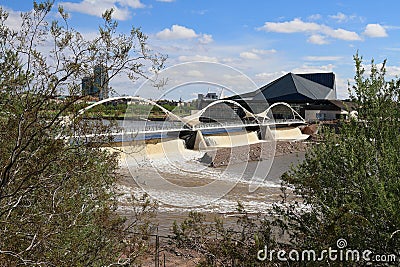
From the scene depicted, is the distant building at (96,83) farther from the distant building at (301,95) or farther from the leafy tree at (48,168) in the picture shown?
the distant building at (301,95)

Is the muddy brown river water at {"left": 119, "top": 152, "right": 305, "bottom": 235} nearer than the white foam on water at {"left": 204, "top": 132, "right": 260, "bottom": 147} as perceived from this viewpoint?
Yes

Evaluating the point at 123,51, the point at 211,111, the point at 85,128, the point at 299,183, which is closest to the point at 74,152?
the point at 85,128

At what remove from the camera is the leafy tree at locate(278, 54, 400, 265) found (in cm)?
374

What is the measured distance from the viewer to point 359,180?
4.27m

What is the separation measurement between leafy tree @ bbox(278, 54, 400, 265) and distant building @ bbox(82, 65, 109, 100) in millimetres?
2113

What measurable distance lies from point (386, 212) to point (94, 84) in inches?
103

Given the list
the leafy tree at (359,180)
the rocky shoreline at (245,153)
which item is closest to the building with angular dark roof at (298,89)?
the rocky shoreline at (245,153)

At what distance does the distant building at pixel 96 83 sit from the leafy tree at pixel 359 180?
6.93ft

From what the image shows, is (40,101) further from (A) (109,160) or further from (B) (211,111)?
(B) (211,111)

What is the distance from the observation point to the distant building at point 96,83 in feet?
10.0

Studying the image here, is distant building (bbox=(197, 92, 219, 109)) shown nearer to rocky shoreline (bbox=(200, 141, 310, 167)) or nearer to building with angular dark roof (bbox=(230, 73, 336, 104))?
rocky shoreline (bbox=(200, 141, 310, 167))

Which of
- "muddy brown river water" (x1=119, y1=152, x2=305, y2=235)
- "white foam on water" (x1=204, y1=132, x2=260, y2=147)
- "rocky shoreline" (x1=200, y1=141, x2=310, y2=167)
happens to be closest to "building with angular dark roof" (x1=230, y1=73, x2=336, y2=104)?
"white foam on water" (x1=204, y1=132, x2=260, y2=147)

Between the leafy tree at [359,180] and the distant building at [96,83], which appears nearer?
the distant building at [96,83]

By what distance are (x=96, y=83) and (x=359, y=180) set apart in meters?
2.67
